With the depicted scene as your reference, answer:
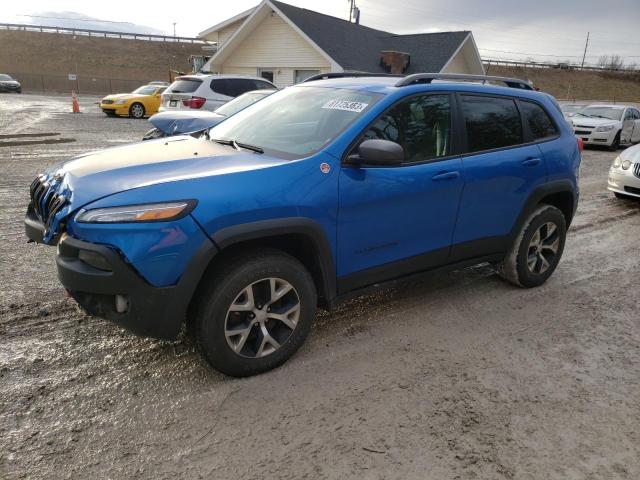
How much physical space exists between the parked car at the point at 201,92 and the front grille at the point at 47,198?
31.7ft

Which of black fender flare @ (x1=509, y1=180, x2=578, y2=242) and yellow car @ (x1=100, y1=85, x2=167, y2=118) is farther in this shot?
yellow car @ (x1=100, y1=85, x2=167, y2=118)

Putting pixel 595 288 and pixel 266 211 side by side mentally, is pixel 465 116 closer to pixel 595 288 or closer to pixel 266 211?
pixel 266 211

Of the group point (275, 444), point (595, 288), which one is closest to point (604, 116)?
point (595, 288)

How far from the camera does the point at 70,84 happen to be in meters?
50.1

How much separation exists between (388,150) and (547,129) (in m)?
2.25

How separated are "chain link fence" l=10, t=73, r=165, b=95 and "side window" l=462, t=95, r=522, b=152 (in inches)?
2025

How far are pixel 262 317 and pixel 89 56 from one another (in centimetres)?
7024

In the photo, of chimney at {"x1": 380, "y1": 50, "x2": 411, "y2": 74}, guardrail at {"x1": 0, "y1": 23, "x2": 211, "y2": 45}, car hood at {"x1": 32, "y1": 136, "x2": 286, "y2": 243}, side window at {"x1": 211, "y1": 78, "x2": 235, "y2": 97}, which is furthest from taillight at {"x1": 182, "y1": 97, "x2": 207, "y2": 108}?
guardrail at {"x1": 0, "y1": 23, "x2": 211, "y2": 45}

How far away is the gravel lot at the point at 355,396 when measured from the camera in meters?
2.40

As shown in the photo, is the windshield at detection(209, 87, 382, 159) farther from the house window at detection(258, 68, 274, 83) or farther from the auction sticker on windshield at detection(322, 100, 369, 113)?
the house window at detection(258, 68, 274, 83)

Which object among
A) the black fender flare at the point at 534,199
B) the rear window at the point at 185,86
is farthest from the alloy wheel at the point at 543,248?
the rear window at the point at 185,86

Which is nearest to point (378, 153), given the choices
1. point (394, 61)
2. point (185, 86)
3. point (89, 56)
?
point (185, 86)

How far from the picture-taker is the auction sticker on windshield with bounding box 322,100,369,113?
11.2 ft

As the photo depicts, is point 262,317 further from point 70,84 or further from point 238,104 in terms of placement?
point 70,84
